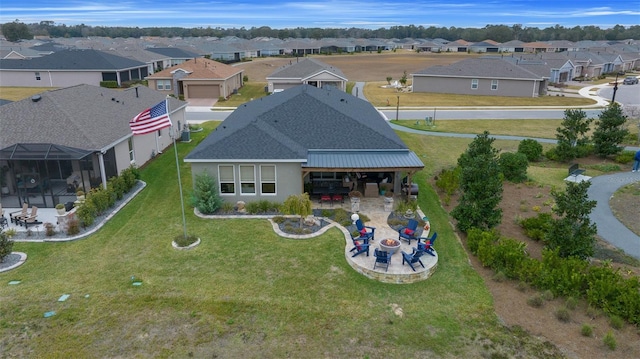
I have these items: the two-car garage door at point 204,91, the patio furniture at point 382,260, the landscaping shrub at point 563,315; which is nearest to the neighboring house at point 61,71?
the two-car garage door at point 204,91

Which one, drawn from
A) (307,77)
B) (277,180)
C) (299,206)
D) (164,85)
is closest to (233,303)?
(299,206)

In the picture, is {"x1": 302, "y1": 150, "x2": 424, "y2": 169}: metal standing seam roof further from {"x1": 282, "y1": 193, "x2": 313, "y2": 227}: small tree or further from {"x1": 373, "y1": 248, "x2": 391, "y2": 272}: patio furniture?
{"x1": 373, "y1": 248, "x2": 391, "y2": 272}: patio furniture

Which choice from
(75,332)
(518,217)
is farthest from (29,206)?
(518,217)

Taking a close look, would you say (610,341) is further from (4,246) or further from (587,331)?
(4,246)

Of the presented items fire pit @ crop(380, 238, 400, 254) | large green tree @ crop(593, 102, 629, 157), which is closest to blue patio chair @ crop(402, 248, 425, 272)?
fire pit @ crop(380, 238, 400, 254)

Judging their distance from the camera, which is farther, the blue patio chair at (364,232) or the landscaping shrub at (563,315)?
the blue patio chair at (364,232)

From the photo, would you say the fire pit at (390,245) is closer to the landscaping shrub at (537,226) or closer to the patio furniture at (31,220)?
the landscaping shrub at (537,226)
